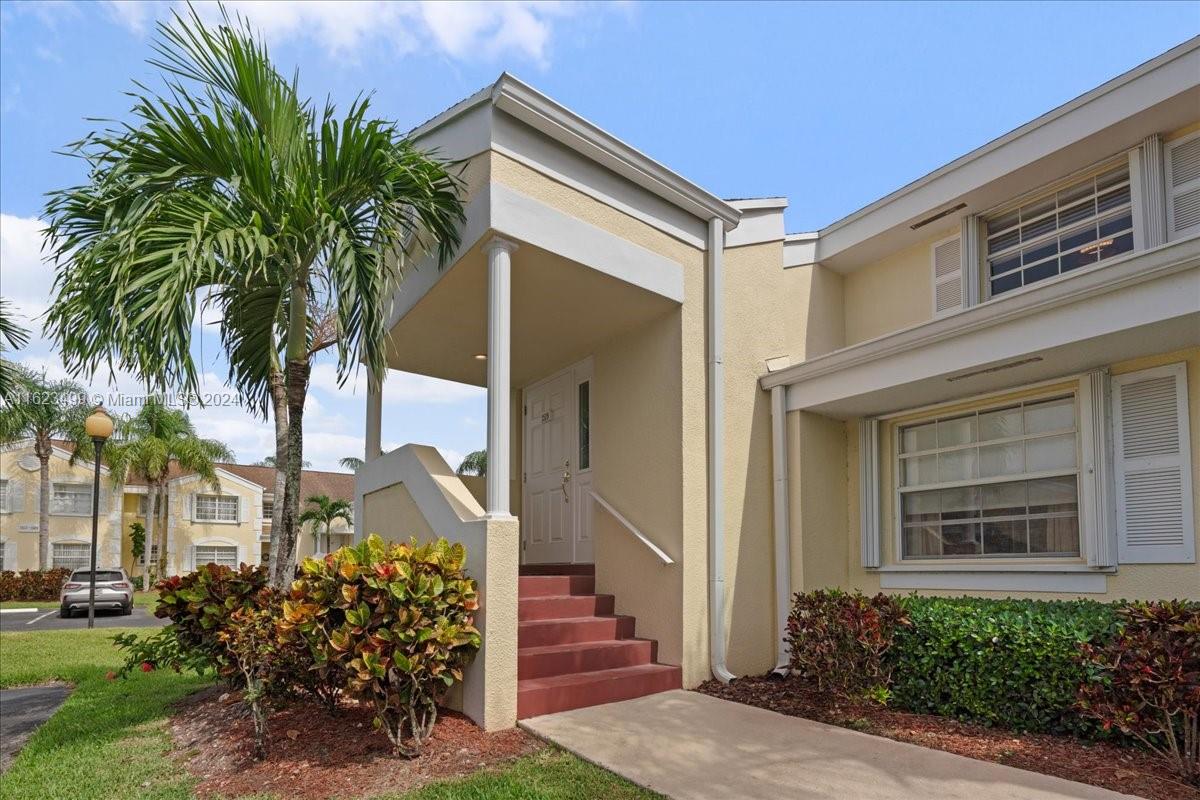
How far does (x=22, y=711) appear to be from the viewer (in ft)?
23.9

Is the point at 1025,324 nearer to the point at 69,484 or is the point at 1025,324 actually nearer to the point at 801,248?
the point at 801,248

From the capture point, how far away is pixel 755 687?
6.43 metres

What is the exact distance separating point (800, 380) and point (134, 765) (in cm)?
598

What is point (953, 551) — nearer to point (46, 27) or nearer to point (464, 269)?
point (464, 269)

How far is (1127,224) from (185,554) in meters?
35.7

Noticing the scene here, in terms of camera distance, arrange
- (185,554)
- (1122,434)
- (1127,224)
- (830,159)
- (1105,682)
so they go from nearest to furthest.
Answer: (1105,682), (1122,434), (1127,224), (830,159), (185,554)

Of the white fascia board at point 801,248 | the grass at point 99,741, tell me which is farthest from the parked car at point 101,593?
the white fascia board at point 801,248

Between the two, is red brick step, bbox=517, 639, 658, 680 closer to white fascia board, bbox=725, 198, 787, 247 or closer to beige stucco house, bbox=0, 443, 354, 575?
white fascia board, bbox=725, 198, 787, 247

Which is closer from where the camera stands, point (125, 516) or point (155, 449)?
point (155, 449)

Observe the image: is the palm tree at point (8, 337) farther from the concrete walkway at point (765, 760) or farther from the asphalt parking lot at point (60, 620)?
the concrete walkway at point (765, 760)

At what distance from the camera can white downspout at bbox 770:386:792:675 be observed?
7.02 metres

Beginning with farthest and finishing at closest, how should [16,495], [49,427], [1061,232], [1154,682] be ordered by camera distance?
[16,495], [49,427], [1061,232], [1154,682]

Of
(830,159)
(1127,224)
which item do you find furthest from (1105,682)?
(830,159)

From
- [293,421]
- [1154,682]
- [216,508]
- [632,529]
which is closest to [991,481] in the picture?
[1154,682]
